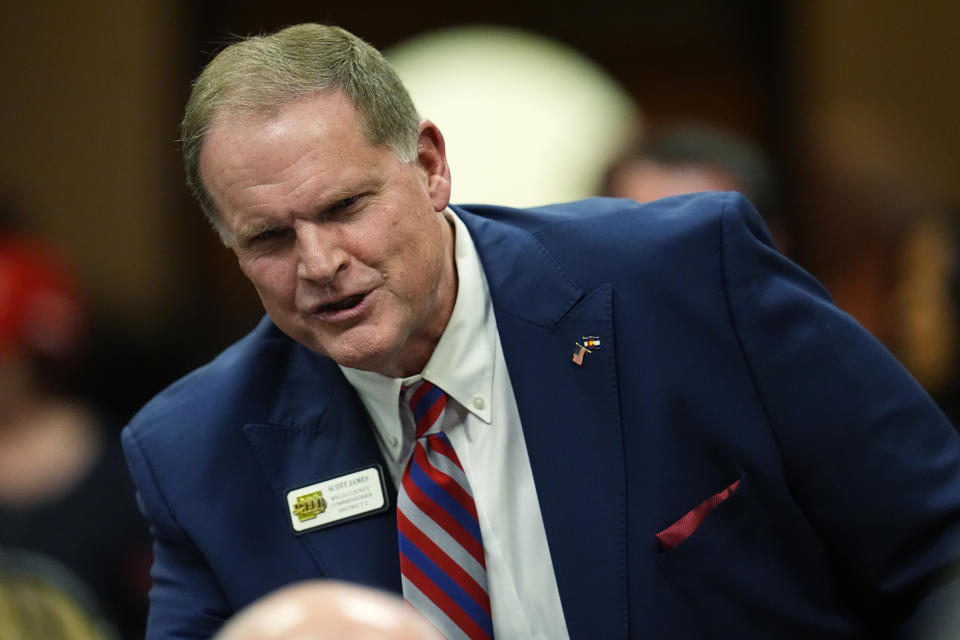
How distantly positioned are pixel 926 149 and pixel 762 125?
2.50ft

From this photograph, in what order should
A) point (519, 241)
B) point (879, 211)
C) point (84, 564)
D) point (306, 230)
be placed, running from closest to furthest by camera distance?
point (306, 230) < point (519, 241) < point (84, 564) < point (879, 211)

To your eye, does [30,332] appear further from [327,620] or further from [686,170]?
[327,620]

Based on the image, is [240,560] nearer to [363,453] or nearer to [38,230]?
[363,453]

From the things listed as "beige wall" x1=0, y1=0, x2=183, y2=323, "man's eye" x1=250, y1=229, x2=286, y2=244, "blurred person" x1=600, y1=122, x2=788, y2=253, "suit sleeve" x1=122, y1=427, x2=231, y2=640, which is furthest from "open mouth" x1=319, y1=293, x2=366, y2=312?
"beige wall" x1=0, y1=0, x2=183, y2=323

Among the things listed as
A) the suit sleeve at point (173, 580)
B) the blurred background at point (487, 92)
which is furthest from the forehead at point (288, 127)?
the blurred background at point (487, 92)

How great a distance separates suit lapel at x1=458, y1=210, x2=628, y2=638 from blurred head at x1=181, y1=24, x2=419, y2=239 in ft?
0.96

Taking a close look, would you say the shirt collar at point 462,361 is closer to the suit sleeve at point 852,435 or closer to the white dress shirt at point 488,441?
the white dress shirt at point 488,441

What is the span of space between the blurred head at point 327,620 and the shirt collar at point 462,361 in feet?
3.48

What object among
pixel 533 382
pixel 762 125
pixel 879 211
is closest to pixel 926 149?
pixel 762 125

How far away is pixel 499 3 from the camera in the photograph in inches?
255

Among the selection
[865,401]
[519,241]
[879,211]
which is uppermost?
[519,241]

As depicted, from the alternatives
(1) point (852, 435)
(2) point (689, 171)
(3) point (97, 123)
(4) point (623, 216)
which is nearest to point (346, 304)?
(4) point (623, 216)

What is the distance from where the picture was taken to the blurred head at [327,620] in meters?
1.06

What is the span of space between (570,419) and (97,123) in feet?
15.4
